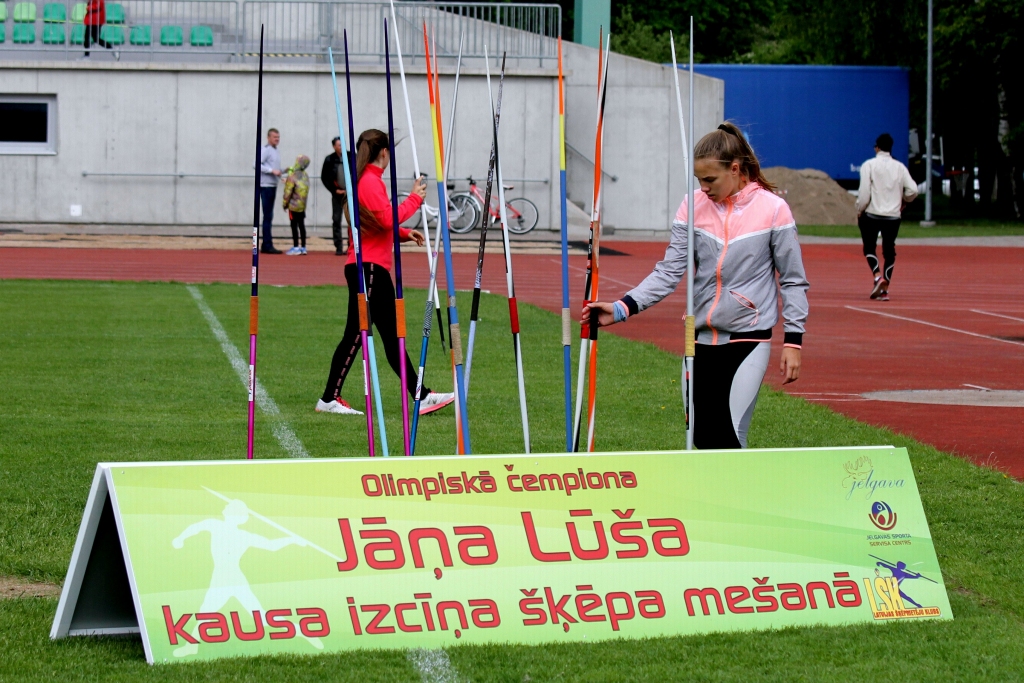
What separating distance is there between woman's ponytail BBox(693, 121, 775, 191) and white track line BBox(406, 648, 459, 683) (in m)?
2.25

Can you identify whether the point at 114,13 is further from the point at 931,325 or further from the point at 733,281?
the point at 733,281

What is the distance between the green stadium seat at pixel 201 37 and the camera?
3309cm

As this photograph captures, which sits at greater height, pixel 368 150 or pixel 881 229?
pixel 881 229

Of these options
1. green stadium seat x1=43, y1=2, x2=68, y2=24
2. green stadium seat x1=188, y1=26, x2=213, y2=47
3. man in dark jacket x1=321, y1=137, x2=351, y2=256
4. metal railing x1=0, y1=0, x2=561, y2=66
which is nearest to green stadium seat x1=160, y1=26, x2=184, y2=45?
metal railing x1=0, y1=0, x2=561, y2=66

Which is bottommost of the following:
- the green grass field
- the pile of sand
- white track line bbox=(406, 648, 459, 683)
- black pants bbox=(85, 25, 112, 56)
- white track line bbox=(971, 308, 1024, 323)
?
white track line bbox=(406, 648, 459, 683)

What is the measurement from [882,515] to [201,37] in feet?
101

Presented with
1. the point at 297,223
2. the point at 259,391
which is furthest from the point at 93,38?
the point at 259,391

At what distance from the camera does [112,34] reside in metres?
32.8

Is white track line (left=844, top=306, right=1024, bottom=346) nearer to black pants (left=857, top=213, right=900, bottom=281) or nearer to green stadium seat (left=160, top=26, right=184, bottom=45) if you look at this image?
black pants (left=857, top=213, right=900, bottom=281)

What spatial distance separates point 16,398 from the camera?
10.1m

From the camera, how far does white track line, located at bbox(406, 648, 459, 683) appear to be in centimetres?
426

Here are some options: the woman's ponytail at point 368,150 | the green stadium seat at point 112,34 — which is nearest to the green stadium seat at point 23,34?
the green stadium seat at point 112,34

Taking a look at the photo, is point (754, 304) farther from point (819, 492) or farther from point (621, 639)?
point (621, 639)

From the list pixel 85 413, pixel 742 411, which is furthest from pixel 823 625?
pixel 85 413
